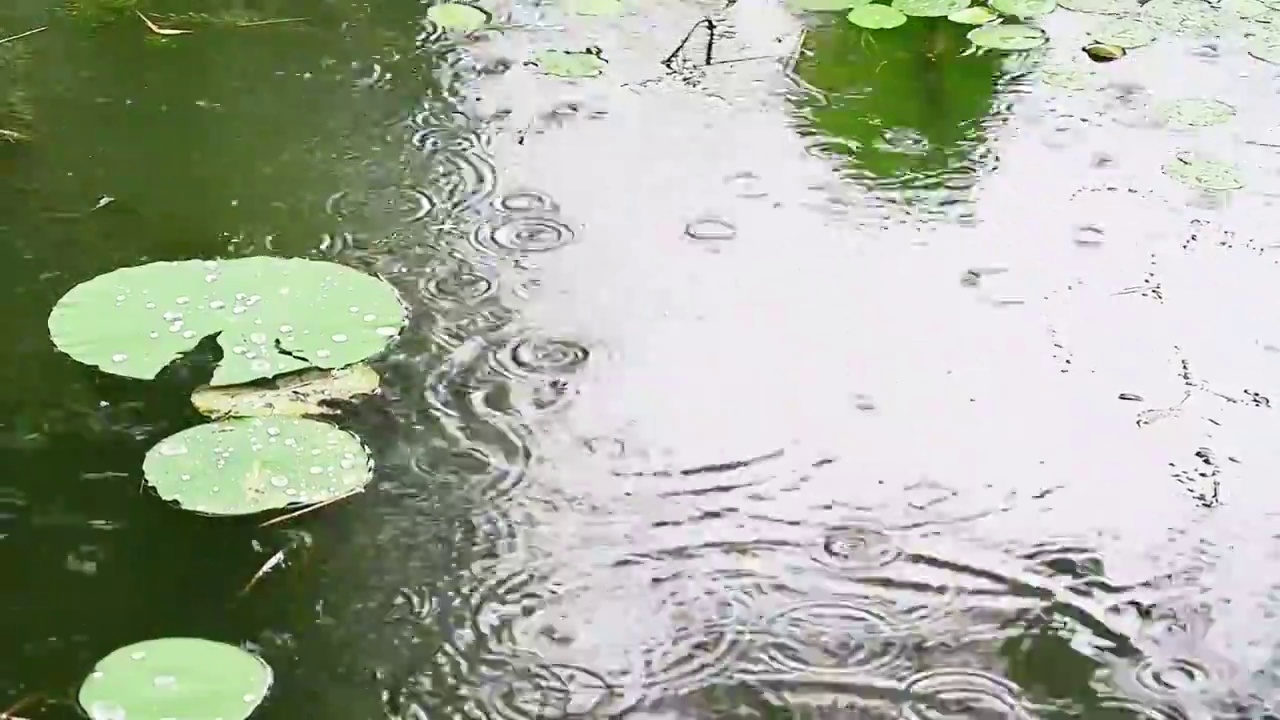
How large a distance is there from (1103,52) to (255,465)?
155 cm

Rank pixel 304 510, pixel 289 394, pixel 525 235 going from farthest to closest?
pixel 525 235 → pixel 289 394 → pixel 304 510

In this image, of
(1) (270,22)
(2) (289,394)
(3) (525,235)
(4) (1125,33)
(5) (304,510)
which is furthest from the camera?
(4) (1125,33)

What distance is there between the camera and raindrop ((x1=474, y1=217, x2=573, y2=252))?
63.4 inches

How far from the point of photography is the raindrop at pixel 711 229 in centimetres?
164

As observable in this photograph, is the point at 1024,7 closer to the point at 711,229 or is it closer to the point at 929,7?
the point at 929,7

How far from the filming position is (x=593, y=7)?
225 centimetres

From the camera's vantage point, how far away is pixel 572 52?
2.11 m

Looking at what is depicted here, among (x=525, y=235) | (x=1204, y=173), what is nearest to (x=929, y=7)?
(x=1204, y=173)

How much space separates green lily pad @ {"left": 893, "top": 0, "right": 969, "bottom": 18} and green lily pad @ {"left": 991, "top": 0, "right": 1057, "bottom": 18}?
0.19ft

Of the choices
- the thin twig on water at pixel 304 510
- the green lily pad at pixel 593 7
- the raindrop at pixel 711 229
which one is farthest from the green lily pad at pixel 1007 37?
the thin twig on water at pixel 304 510

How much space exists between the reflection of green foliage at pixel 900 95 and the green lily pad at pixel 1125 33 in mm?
222

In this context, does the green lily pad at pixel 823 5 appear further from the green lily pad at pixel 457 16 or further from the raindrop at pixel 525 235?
the raindrop at pixel 525 235

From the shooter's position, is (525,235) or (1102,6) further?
(1102,6)

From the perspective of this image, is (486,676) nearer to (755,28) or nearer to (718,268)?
(718,268)
